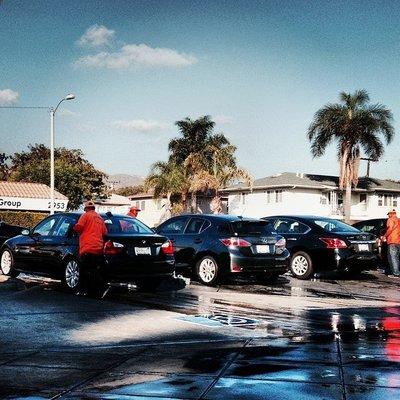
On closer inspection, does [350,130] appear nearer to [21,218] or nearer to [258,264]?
[21,218]

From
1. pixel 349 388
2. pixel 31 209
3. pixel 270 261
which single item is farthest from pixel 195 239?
pixel 31 209

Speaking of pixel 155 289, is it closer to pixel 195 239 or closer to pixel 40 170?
pixel 195 239

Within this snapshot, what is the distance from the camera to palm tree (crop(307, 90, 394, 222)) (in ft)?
164

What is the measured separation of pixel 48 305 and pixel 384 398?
249 inches

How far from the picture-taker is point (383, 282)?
47.9 feet

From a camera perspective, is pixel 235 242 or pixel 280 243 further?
pixel 280 243

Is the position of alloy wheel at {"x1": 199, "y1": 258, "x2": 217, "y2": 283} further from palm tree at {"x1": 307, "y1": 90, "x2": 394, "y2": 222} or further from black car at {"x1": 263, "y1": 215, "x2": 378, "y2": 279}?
palm tree at {"x1": 307, "y1": 90, "x2": 394, "y2": 222}

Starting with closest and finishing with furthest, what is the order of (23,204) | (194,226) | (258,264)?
(258,264)
(194,226)
(23,204)

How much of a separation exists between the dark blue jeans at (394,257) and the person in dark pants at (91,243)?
25.7ft

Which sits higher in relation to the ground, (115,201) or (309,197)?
(115,201)

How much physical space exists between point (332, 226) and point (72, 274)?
22.6 ft

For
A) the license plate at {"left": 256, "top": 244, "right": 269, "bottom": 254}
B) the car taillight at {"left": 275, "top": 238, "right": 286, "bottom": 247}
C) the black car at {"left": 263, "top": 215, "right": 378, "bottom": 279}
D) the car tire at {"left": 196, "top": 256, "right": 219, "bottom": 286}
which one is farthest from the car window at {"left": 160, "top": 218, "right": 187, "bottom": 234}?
the black car at {"left": 263, "top": 215, "right": 378, "bottom": 279}

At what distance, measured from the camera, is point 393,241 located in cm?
1536

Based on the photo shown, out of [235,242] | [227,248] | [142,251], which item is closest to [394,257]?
[235,242]
